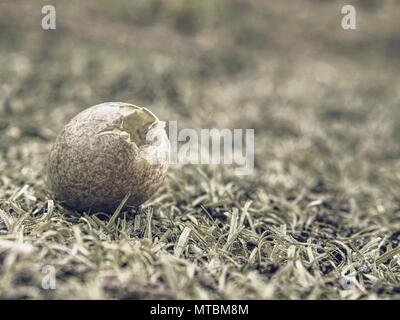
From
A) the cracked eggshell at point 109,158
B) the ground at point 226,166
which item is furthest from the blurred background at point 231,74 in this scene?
the cracked eggshell at point 109,158

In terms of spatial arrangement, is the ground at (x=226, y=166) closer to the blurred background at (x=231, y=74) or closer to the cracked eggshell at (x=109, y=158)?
the blurred background at (x=231, y=74)

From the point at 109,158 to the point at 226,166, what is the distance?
181cm

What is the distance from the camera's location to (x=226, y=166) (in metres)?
4.59

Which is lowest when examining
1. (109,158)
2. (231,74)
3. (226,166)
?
(226,166)

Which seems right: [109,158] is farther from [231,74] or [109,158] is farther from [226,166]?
[231,74]

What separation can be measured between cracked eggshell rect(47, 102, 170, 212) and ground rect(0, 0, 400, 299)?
0.46ft

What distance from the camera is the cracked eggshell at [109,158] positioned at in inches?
116

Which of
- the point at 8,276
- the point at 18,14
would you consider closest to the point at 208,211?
the point at 8,276

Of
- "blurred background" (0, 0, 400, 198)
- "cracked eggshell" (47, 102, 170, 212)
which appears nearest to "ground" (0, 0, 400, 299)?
"blurred background" (0, 0, 400, 198)

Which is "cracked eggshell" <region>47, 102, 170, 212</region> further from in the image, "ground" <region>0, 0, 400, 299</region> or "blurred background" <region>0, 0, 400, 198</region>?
"blurred background" <region>0, 0, 400, 198</region>

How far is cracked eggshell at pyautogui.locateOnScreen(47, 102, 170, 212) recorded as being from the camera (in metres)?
2.96

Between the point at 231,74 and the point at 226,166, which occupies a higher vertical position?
the point at 231,74

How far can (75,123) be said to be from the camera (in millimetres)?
3076

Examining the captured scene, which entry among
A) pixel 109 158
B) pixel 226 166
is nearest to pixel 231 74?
pixel 226 166
